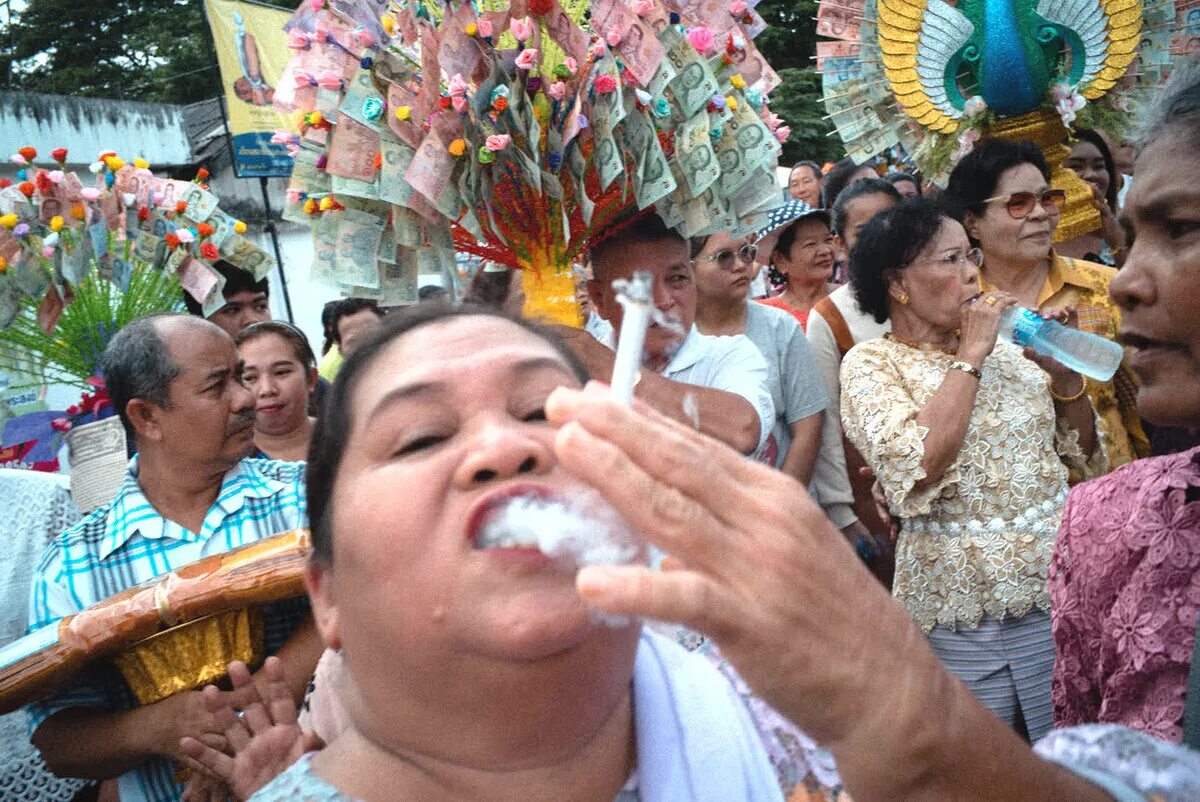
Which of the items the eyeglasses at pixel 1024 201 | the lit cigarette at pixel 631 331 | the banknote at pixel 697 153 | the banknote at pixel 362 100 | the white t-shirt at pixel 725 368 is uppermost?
the banknote at pixel 362 100

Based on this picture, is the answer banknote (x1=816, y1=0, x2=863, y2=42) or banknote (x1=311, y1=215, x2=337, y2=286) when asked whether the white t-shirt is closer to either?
banknote (x1=311, y1=215, x2=337, y2=286)

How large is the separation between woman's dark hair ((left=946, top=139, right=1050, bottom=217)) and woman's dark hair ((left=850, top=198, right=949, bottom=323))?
1.09ft

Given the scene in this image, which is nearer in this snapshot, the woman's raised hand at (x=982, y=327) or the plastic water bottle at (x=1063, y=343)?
the woman's raised hand at (x=982, y=327)

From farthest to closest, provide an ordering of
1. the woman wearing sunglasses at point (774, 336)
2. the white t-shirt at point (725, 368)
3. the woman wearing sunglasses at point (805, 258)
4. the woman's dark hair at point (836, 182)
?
1. the woman's dark hair at point (836, 182)
2. the woman wearing sunglasses at point (805, 258)
3. the woman wearing sunglasses at point (774, 336)
4. the white t-shirt at point (725, 368)

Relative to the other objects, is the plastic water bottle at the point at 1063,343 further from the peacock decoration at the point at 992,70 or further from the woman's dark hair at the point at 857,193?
the woman's dark hair at the point at 857,193

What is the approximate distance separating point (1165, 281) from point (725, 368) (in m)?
1.84

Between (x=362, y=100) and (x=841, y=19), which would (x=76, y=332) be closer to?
(x=362, y=100)

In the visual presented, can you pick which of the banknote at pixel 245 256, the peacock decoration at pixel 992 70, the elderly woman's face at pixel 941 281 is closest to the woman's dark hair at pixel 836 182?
the peacock decoration at pixel 992 70

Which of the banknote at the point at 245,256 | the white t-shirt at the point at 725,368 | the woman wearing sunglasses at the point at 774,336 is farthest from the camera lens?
the banknote at the point at 245,256

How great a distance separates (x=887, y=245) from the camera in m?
3.58

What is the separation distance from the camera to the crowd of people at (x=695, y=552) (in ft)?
2.94

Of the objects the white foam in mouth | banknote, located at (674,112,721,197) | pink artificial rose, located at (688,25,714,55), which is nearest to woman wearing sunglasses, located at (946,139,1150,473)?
banknote, located at (674,112,721,197)

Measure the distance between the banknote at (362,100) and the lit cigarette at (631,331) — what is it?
169cm

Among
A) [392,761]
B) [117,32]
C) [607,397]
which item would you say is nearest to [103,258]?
[392,761]
